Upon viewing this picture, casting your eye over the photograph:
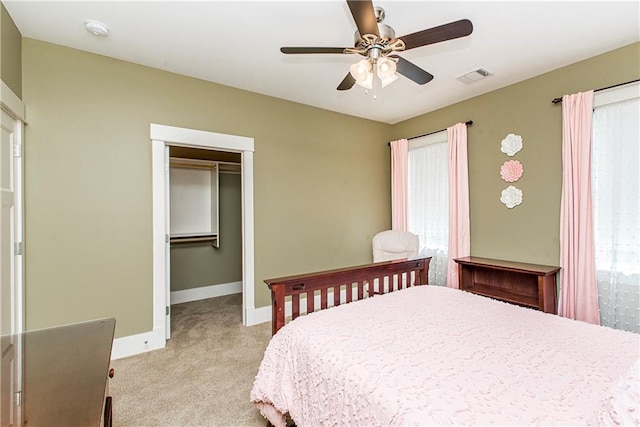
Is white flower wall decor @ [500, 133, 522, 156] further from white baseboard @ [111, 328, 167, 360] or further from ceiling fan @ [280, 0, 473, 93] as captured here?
white baseboard @ [111, 328, 167, 360]

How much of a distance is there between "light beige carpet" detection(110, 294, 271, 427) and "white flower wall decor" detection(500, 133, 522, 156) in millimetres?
3321

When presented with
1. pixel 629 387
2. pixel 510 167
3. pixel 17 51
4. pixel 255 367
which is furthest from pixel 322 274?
pixel 17 51

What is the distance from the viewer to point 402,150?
4363mm

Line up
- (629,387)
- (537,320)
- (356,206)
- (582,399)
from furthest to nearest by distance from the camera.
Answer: (356,206)
(537,320)
(582,399)
(629,387)

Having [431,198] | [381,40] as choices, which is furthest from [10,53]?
[431,198]

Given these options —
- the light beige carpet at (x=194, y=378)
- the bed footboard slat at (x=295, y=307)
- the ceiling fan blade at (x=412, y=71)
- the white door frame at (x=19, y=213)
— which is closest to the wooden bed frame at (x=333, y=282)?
the bed footboard slat at (x=295, y=307)

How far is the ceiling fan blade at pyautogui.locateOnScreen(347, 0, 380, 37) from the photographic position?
1415 mm

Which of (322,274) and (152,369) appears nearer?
(322,274)

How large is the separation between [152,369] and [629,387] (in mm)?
2894

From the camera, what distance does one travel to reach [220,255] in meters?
4.78

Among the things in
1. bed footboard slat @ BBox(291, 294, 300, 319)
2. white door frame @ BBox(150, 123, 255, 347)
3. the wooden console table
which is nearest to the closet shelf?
white door frame @ BBox(150, 123, 255, 347)

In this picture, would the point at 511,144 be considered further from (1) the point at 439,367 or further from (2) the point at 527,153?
(1) the point at 439,367

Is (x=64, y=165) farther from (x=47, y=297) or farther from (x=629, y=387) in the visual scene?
(x=629, y=387)

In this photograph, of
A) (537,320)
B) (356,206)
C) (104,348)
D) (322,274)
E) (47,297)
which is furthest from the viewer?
(356,206)
